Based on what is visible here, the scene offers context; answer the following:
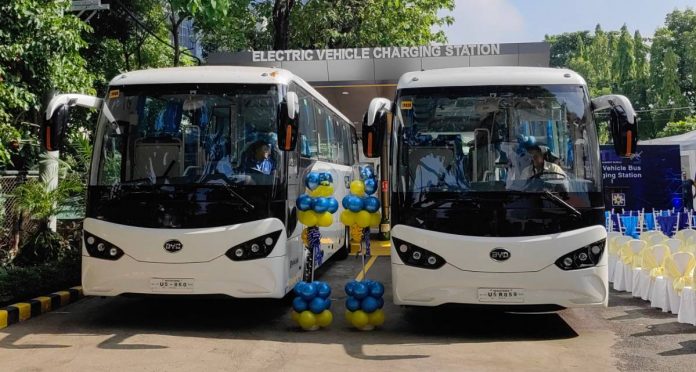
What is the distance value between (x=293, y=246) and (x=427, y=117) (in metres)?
2.26

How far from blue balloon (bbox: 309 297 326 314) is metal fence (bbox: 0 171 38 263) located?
5436 millimetres

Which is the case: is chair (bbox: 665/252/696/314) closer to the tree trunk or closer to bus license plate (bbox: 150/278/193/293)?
bus license plate (bbox: 150/278/193/293)

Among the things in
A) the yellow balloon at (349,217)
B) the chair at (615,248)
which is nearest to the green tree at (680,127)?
the chair at (615,248)

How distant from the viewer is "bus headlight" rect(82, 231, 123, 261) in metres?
7.29

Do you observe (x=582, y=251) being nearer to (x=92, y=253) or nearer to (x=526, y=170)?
(x=526, y=170)

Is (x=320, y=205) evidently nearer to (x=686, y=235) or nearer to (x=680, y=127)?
(x=686, y=235)

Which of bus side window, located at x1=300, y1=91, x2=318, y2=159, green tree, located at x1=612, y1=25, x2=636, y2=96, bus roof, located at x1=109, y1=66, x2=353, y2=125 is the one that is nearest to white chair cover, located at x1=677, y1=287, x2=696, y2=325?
bus side window, located at x1=300, y1=91, x2=318, y2=159

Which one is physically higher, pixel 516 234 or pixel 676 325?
pixel 516 234

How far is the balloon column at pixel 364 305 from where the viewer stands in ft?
24.6

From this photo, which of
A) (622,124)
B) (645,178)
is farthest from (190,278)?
(645,178)

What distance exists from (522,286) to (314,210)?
2427mm

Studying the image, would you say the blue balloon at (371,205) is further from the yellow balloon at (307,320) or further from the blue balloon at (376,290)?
the yellow balloon at (307,320)

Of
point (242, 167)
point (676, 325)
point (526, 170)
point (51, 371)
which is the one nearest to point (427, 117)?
point (526, 170)

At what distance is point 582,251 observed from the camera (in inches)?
272
